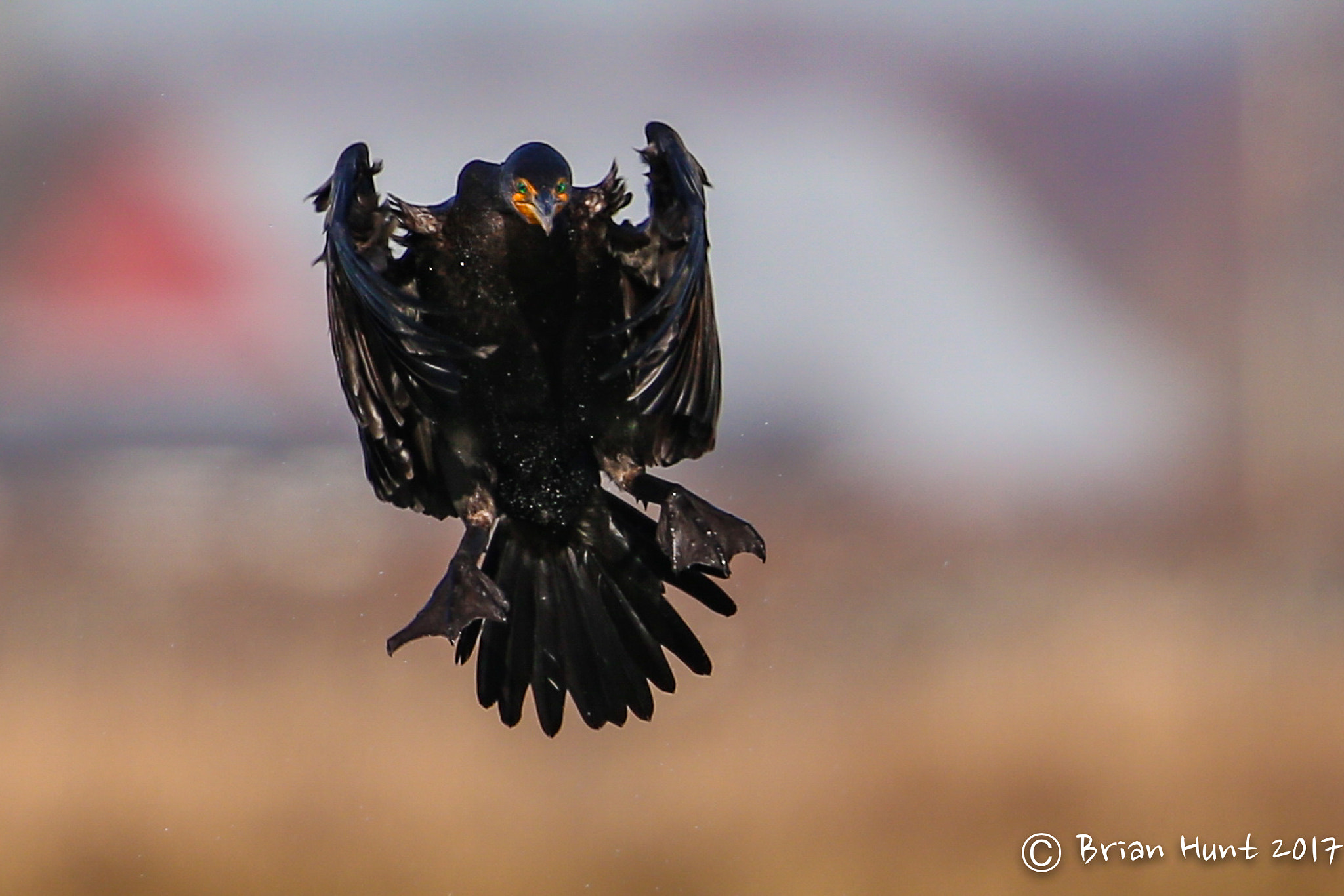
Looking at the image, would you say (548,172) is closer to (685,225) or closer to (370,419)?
(685,225)

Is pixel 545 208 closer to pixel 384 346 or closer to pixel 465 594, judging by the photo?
pixel 384 346

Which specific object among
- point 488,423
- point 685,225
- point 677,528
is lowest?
point 677,528

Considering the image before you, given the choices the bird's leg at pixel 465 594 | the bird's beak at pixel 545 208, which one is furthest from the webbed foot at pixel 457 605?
the bird's beak at pixel 545 208

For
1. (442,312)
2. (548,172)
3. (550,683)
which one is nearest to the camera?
(442,312)

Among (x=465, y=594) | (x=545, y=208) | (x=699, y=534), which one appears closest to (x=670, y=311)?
(x=545, y=208)

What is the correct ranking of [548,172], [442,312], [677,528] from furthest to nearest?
[677,528]
[548,172]
[442,312]

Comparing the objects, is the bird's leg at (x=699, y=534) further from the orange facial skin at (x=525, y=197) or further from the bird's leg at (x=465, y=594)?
the orange facial skin at (x=525, y=197)

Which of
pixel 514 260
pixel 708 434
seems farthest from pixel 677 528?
pixel 514 260
